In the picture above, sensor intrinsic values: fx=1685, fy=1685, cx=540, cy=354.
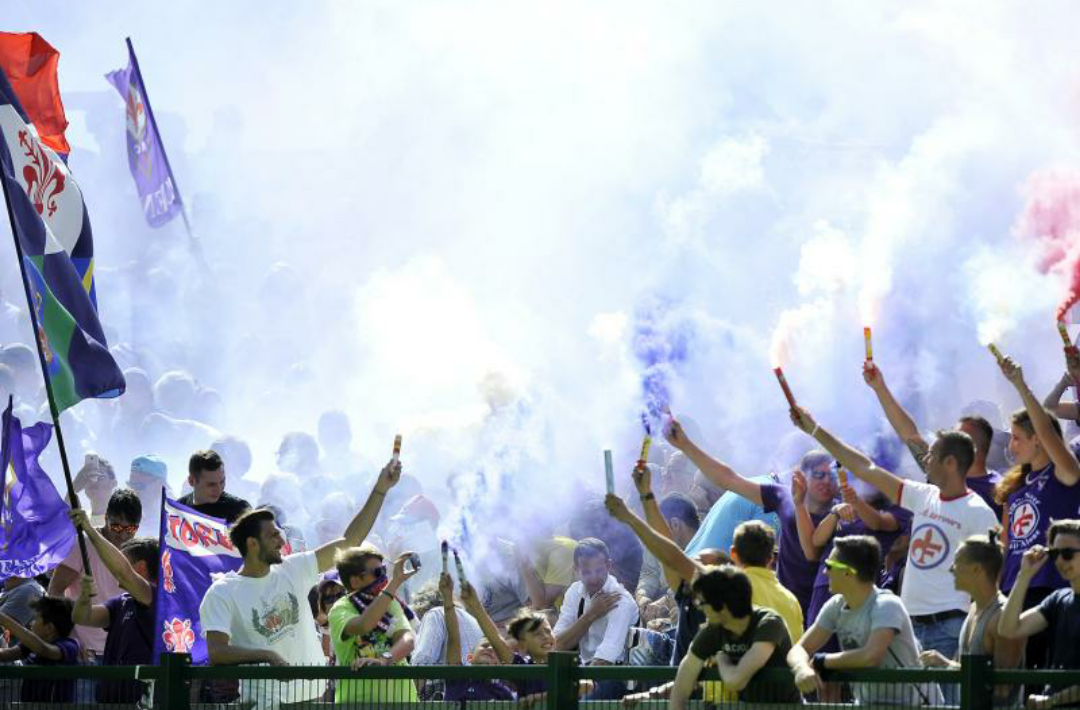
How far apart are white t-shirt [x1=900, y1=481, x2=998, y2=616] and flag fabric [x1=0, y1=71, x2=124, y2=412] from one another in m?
4.70

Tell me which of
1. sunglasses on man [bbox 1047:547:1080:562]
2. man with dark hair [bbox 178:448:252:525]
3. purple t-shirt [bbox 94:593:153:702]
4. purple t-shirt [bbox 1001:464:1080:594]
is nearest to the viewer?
sunglasses on man [bbox 1047:547:1080:562]

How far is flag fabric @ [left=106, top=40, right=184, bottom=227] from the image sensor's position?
2225 centimetres

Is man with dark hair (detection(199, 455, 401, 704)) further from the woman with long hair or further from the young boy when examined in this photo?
the woman with long hair

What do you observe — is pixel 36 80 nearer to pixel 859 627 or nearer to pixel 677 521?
pixel 677 521

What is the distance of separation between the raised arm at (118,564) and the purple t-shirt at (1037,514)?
4211 mm

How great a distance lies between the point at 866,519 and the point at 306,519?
9.35m

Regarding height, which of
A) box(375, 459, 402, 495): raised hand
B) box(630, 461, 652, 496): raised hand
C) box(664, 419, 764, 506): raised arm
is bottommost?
box(630, 461, 652, 496): raised hand

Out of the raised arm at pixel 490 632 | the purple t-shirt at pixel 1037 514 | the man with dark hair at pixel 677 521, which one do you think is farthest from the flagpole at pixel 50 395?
the purple t-shirt at pixel 1037 514

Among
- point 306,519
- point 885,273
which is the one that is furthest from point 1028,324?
point 306,519

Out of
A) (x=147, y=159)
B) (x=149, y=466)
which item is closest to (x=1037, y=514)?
(x=149, y=466)

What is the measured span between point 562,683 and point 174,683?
1758 mm

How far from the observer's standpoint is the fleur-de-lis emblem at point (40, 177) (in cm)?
968

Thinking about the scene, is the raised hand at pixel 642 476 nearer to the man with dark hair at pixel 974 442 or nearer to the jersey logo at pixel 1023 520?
the man with dark hair at pixel 974 442

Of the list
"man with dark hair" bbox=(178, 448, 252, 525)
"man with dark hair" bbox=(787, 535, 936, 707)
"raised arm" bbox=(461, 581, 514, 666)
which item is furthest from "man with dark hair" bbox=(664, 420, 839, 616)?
"man with dark hair" bbox=(178, 448, 252, 525)
